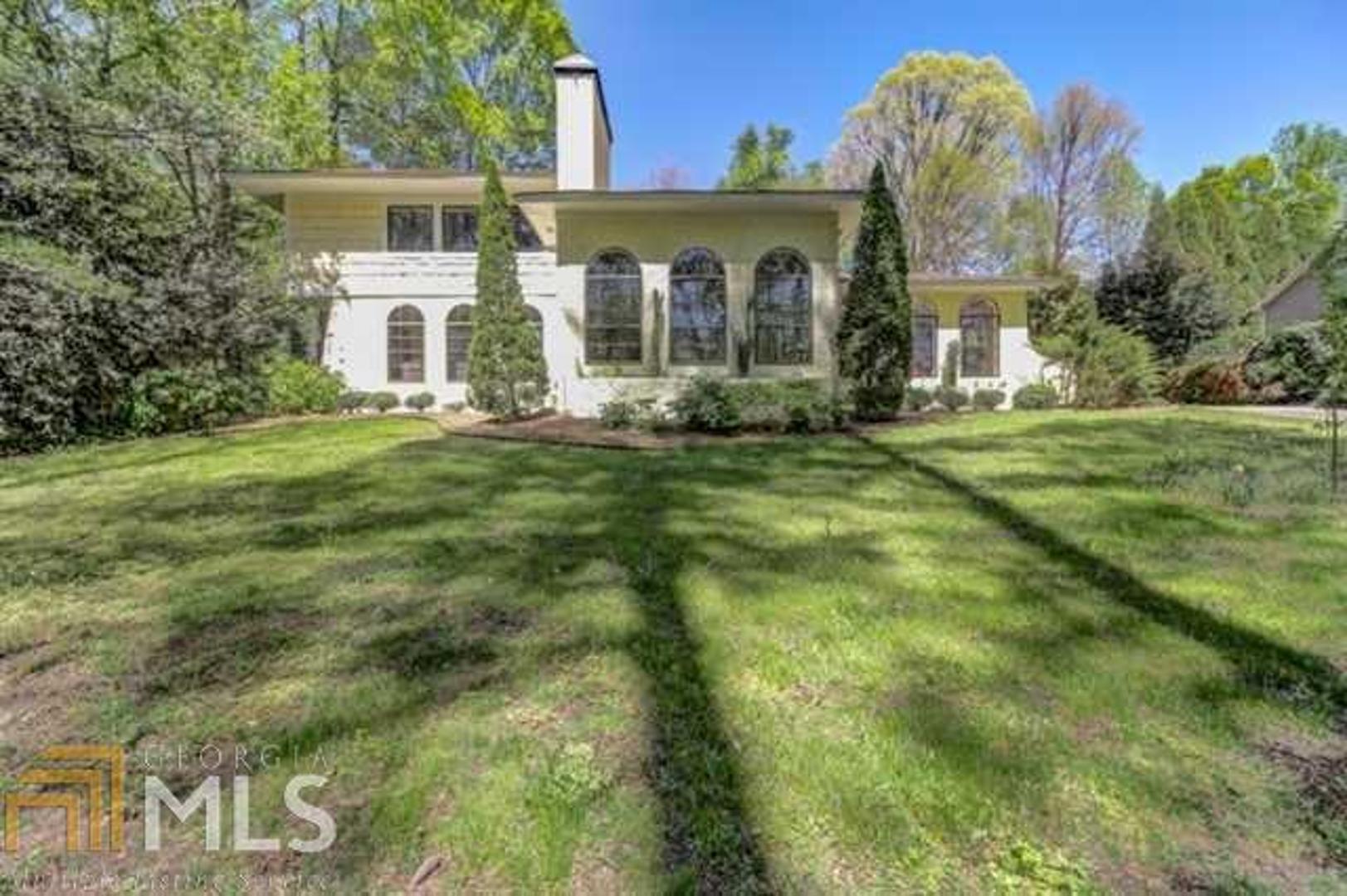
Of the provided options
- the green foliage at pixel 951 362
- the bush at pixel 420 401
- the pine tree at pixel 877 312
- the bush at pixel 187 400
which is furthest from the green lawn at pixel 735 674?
the green foliage at pixel 951 362

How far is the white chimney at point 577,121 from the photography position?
14.7m

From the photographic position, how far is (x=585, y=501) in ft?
19.9

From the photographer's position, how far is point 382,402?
1472cm

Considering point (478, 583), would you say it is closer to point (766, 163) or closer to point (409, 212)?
point (409, 212)

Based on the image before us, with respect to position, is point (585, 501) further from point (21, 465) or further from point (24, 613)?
point (21, 465)

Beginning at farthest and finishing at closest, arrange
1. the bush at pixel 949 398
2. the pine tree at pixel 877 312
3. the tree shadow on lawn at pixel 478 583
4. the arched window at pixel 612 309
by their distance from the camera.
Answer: the bush at pixel 949 398
the arched window at pixel 612 309
the pine tree at pixel 877 312
the tree shadow on lawn at pixel 478 583

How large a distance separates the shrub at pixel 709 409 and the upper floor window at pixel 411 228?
906 cm

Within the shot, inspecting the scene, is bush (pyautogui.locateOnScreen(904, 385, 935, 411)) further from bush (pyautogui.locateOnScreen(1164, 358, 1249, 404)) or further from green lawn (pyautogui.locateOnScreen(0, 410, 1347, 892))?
green lawn (pyautogui.locateOnScreen(0, 410, 1347, 892))

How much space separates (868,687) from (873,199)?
10.2 m

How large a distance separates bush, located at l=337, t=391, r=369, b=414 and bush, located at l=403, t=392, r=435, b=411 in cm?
82

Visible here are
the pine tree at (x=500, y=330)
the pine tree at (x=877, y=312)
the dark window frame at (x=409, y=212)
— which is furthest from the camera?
the dark window frame at (x=409, y=212)

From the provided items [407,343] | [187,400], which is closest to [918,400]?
[407,343]

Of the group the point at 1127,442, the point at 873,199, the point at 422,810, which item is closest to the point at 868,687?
the point at 422,810

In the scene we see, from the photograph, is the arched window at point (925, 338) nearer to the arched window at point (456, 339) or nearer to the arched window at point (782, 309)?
the arched window at point (782, 309)
